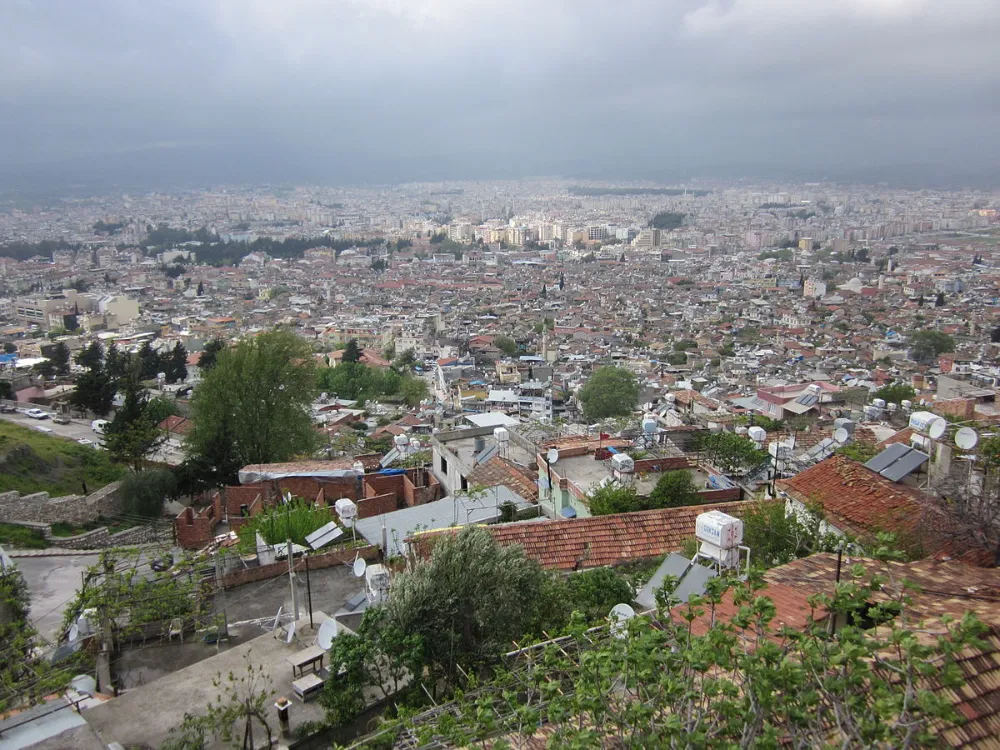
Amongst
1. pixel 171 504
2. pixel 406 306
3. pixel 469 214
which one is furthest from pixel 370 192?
pixel 171 504

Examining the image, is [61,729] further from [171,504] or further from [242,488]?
[171,504]

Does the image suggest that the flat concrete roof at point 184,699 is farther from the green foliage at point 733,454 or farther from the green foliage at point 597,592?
the green foliage at point 733,454

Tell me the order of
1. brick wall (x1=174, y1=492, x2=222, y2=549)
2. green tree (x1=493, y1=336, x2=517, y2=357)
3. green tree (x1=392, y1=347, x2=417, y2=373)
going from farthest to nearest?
green tree (x1=493, y1=336, x2=517, y2=357), green tree (x1=392, y1=347, x2=417, y2=373), brick wall (x1=174, y1=492, x2=222, y2=549)

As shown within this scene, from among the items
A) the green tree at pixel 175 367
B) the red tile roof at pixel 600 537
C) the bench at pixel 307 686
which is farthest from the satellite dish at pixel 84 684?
the green tree at pixel 175 367

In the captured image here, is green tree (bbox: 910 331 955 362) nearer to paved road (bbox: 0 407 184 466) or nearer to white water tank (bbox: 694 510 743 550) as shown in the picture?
paved road (bbox: 0 407 184 466)

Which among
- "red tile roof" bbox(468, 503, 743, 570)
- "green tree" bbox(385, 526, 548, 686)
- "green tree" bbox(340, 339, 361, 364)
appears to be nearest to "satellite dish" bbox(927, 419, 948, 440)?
"red tile roof" bbox(468, 503, 743, 570)

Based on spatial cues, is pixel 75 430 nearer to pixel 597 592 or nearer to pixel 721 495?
pixel 721 495
